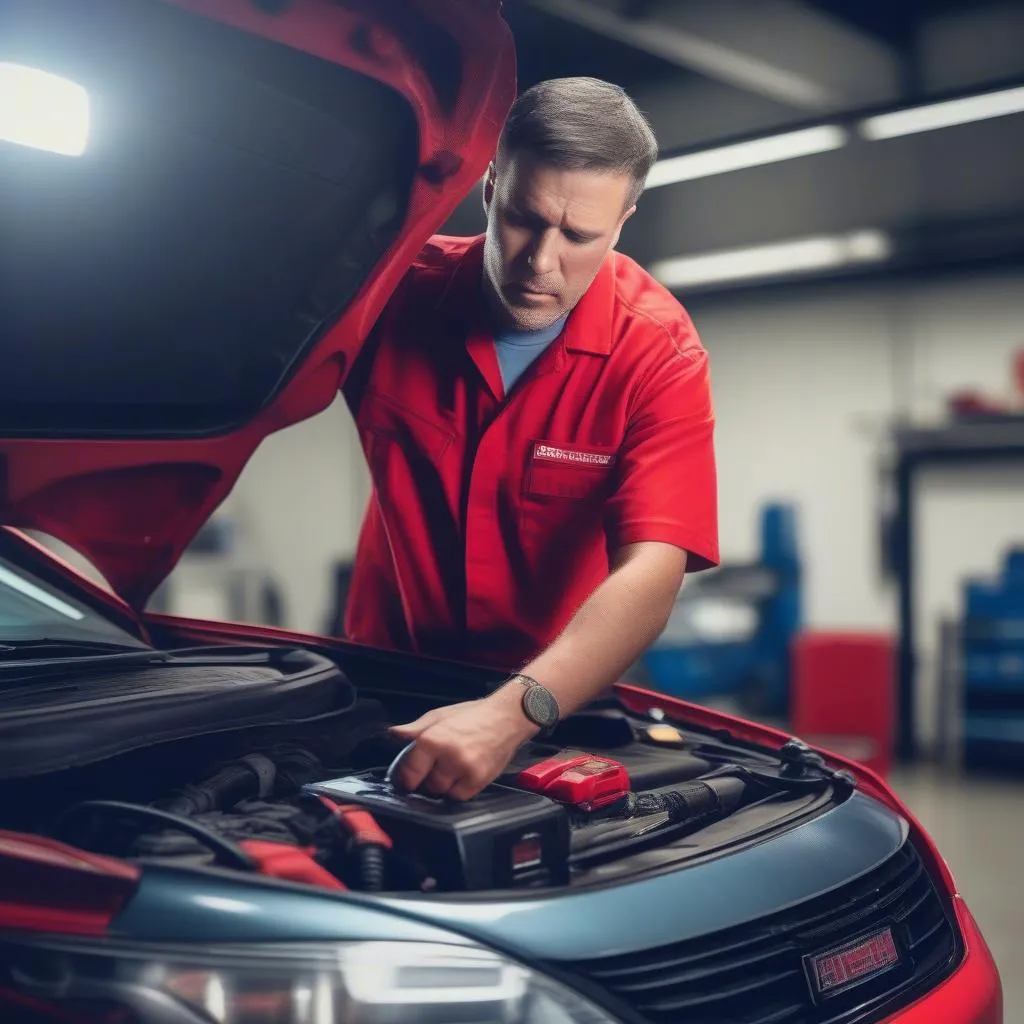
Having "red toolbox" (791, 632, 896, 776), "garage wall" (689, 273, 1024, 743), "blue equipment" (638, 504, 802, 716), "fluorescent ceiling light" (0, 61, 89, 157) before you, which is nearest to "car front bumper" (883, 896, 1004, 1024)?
"fluorescent ceiling light" (0, 61, 89, 157)

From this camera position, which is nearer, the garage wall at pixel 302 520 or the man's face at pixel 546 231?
the man's face at pixel 546 231

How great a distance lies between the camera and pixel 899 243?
20.1 ft

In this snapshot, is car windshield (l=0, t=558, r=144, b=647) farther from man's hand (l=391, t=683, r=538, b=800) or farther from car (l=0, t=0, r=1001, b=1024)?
man's hand (l=391, t=683, r=538, b=800)

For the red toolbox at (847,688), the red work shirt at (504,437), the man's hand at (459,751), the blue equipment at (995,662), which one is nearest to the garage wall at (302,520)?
the red toolbox at (847,688)

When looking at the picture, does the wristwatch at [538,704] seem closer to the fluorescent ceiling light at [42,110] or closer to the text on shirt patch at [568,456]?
the text on shirt patch at [568,456]

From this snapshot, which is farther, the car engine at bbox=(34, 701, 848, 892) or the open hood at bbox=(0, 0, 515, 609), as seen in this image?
the open hood at bbox=(0, 0, 515, 609)

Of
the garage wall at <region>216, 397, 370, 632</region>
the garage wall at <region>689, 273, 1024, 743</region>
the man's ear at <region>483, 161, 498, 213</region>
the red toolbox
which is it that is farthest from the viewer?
the garage wall at <region>216, 397, 370, 632</region>

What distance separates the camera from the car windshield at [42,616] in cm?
140

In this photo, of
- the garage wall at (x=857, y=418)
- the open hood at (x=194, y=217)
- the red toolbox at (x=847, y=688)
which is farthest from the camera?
the garage wall at (x=857, y=418)

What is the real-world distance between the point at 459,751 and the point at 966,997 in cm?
54

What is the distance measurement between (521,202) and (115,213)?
1.57 ft

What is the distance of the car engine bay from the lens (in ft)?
3.16

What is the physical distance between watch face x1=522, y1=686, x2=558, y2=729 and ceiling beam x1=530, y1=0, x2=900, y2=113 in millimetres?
2387

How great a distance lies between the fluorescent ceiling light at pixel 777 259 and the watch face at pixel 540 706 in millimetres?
5088
